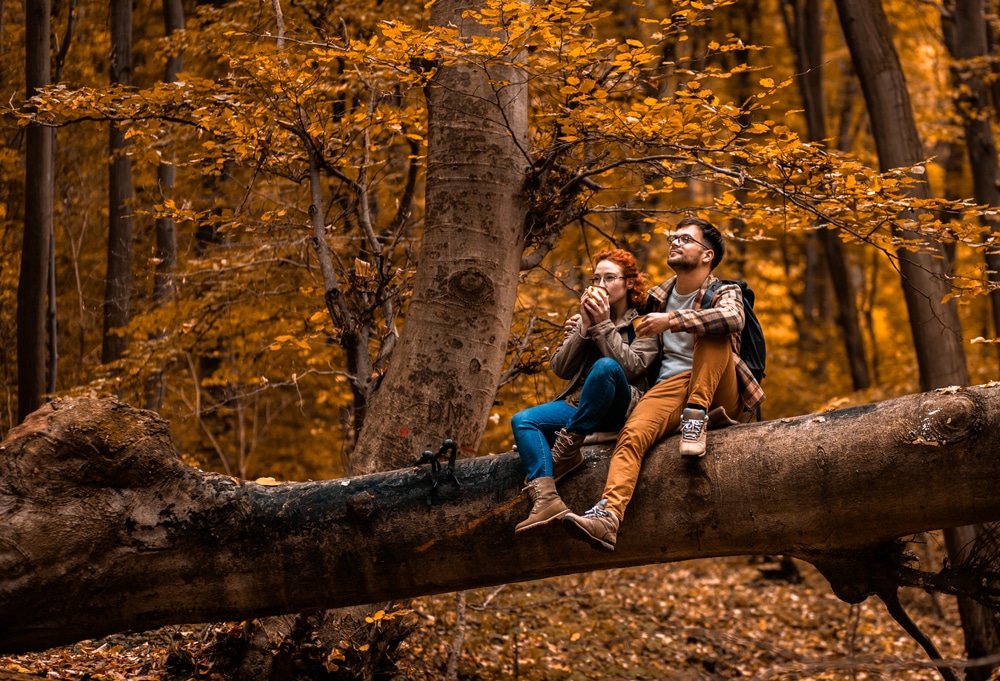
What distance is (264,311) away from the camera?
8664 mm

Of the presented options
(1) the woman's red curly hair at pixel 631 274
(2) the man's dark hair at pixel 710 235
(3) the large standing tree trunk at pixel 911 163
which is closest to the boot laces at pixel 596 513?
(1) the woman's red curly hair at pixel 631 274

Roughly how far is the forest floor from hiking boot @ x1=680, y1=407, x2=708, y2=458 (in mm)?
1511

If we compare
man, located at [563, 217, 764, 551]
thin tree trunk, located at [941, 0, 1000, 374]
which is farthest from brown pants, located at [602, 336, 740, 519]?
thin tree trunk, located at [941, 0, 1000, 374]

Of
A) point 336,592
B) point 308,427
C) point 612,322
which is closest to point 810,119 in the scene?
point 308,427

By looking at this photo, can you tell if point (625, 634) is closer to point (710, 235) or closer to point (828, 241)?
point (710, 235)

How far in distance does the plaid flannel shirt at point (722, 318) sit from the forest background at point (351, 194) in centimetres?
105

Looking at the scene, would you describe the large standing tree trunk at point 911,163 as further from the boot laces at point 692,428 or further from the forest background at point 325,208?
the boot laces at point 692,428

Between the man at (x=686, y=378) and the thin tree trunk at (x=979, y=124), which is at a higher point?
the thin tree trunk at (x=979, y=124)

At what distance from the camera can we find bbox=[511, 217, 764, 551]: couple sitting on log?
3.61 metres

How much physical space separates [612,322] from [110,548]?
2.54 m

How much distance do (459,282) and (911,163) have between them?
5.01 metres

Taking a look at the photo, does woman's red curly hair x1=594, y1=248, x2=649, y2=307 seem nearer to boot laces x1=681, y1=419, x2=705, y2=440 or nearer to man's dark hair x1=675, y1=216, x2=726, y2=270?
man's dark hair x1=675, y1=216, x2=726, y2=270

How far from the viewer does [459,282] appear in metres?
5.24

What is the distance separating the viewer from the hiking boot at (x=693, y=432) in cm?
360
